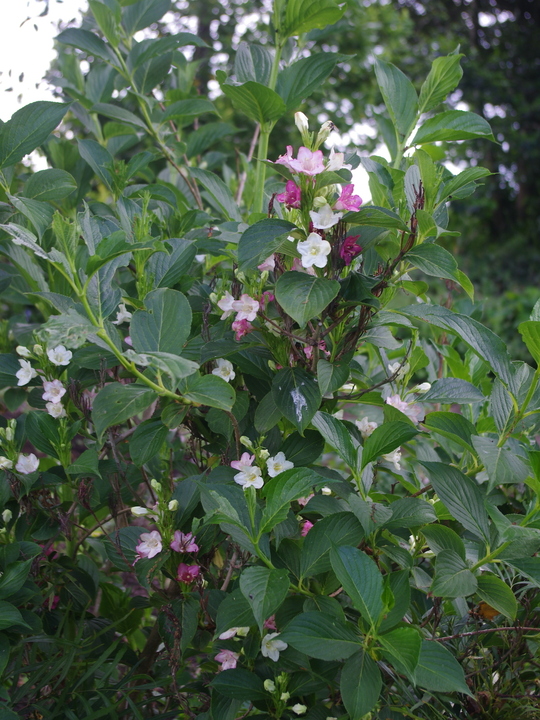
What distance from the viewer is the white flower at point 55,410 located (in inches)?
40.0

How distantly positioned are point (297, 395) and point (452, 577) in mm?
308

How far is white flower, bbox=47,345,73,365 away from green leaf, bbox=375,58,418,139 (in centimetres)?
65

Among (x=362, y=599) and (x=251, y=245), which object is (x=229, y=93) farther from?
(x=362, y=599)

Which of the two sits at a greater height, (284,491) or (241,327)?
(241,327)

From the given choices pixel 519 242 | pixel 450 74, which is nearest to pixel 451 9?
pixel 519 242

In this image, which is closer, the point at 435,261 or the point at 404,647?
the point at 404,647

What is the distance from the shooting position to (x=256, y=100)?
1.00 metres

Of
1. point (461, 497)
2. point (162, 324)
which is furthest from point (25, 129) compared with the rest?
point (461, 497)

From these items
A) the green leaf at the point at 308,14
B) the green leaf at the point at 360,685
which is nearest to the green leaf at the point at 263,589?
the green leaf at the point at 360,685

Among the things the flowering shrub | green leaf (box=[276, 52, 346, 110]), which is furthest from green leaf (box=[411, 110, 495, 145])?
green leaf (box=[276, 52, 346, 110])

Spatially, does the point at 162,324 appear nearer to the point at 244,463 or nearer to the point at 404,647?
the point at 244,463

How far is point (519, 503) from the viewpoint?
1.21 meters

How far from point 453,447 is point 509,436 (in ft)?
1.02

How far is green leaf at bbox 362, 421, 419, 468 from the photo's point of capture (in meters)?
0.82
